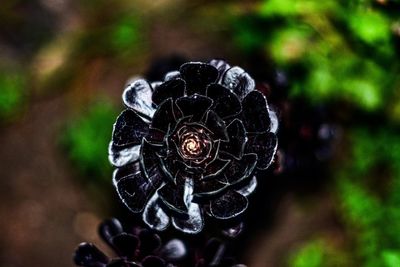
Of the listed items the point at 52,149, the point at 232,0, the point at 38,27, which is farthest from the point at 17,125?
the point at 232,0

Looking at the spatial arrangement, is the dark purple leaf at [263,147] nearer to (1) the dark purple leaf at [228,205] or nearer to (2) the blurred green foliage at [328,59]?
(1) the dark purple leaf at [228,205]

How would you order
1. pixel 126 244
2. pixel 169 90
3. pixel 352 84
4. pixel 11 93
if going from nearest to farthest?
pixel 169 90, pixel 126 244, pixel 352 84, pixel 11 93

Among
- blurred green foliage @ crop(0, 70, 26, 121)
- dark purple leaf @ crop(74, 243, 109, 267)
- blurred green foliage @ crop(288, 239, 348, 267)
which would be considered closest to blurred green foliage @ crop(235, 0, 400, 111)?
blurred green foliage @ crop(288, 239, 348, 267)

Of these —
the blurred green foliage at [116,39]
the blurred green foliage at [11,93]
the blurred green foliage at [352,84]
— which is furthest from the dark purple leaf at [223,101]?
the blurred green foliage at [11,93]

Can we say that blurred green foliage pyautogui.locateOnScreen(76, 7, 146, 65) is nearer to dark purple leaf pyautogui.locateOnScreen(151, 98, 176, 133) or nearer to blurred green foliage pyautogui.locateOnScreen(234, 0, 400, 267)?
blurred green foliage pyautogui.locateOnScreen(234, 0, 400, 267)

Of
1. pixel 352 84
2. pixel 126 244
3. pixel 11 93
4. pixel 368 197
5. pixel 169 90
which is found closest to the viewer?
pixel 169 90

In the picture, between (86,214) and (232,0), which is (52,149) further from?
(232,0)

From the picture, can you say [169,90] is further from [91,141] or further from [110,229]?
[91,141]

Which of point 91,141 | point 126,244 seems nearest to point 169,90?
point 126,244
